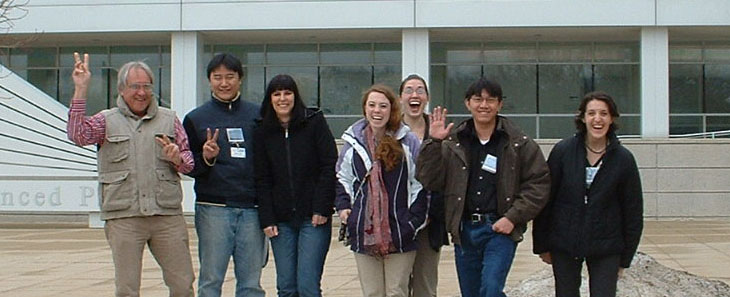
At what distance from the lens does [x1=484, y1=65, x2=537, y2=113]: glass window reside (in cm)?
2484

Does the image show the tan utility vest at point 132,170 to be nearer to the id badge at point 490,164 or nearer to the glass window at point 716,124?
the id badge at point 490,164

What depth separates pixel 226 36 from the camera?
2394 cm

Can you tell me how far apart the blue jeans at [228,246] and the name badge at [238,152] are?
35cm

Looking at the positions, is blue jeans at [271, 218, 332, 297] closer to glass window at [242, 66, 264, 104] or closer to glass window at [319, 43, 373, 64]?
glass window at [319, 43, 373, 64]

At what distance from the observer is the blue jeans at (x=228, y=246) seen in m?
6.33

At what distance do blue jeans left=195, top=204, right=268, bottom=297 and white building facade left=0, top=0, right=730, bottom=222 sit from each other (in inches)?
557

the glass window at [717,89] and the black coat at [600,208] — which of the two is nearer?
the black coat at [600,208]

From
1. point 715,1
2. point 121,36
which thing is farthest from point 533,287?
point 121,36

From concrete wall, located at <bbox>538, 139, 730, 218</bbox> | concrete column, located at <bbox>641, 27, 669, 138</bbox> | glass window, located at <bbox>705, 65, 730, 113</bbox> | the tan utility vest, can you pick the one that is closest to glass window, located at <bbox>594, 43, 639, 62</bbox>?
concrete column, located at <bbox>641, 27, 669, 138</bbox>

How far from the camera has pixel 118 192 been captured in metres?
5.88

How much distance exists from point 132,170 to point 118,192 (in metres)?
0.16

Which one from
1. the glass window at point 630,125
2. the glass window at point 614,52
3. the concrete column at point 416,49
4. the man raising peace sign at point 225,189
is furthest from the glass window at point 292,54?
the man raising peace sign at point 225,189

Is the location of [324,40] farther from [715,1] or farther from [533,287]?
[533,287]

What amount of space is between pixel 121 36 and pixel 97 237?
8170 mm
